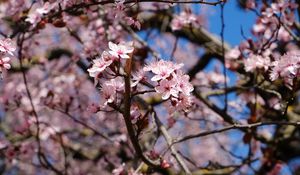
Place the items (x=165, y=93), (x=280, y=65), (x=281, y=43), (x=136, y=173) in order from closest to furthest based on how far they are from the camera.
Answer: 1. (x=165, y=93)
2. (x=280, y=65)
3. (x=136, y=173)
4. (x=281, y=43)

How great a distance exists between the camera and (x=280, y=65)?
7.40 ft

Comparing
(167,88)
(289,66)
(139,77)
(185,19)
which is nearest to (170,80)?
(167,88)

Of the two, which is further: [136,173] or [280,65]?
[136,173]

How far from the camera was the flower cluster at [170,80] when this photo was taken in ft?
5.96

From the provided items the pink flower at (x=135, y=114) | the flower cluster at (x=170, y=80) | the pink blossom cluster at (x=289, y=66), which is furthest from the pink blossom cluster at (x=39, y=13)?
the pink blossom cluster at (x=289, y=66)

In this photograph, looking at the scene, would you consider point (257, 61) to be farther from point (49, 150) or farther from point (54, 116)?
point (54, 116)

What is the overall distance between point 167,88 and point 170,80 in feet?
0.12

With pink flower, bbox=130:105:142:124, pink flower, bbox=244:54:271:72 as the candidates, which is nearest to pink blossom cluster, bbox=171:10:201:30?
pink flower, bbox=244:54:271:72

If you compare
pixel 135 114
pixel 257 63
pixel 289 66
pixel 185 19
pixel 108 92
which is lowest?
pixel 185 19

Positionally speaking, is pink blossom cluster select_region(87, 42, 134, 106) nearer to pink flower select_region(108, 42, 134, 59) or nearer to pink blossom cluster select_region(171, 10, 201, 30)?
pink flower select_region(108, 42, 134, 59)

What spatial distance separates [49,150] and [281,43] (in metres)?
3.46

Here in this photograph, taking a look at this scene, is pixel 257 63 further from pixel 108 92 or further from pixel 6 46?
pixel 6 46

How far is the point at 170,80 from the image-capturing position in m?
1.82

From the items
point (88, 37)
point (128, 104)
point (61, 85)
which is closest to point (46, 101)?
point (88, 37)
